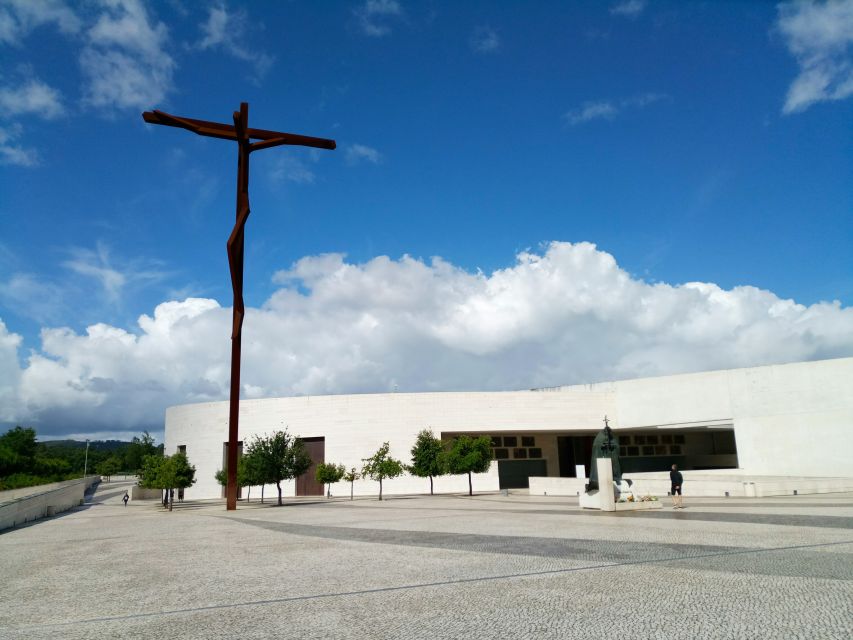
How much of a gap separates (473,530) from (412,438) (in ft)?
125

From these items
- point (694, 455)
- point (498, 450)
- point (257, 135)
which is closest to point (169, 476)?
point (257, 135)

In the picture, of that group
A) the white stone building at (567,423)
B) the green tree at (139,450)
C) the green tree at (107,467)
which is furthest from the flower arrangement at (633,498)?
the green tree at (107,467)

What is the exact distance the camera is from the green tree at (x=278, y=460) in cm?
3978

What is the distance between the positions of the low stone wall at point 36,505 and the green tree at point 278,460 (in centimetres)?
1150

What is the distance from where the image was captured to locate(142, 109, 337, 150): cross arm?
29.2 metres

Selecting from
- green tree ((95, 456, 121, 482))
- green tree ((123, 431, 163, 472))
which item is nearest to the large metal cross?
green tree ((123, 431, 163, 472))

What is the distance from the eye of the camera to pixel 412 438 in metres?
52.7

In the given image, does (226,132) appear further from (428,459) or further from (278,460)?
(428,459)

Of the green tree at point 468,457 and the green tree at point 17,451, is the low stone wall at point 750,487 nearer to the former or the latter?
the green tree at point 468,457

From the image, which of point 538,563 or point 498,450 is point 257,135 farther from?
point 498,450

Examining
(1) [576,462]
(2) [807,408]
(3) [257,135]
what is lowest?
(1) [576,462]

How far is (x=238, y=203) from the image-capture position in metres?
31.4

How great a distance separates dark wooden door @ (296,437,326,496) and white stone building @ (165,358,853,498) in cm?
9

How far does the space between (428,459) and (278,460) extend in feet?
36.0
